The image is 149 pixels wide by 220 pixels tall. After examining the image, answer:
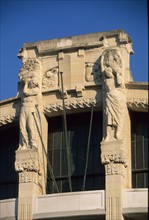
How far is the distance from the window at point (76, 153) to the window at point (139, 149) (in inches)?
66.9

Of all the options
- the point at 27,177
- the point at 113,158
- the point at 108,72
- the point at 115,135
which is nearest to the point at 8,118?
the point at 27,177

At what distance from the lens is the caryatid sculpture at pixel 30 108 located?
136 feet

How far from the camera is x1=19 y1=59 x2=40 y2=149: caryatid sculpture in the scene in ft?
136

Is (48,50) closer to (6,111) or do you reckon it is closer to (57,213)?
(6,111)

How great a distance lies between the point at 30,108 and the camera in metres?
41.7

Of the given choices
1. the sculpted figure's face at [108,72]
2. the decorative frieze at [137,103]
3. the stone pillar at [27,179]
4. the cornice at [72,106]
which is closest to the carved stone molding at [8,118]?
the cornice at [72,106]

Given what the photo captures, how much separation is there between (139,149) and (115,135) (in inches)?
86.8

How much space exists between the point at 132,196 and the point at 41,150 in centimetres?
570

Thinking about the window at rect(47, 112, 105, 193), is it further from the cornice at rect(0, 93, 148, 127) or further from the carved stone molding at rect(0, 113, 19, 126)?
the carved stone molding at rect(0, 113, 19, 126)

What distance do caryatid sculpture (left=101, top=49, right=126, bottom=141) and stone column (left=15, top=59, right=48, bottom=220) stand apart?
371 cm

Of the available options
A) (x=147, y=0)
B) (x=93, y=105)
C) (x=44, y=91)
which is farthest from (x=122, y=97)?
(x=147, y=0)

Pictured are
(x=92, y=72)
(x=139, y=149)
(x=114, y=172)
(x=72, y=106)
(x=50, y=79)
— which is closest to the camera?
(x=114, y=172)

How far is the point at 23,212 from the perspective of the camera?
40219 millimetres

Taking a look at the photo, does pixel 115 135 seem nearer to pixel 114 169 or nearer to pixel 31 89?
pixel 114 169
